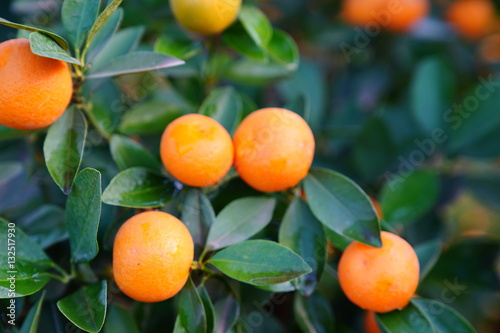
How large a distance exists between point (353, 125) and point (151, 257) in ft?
2.53

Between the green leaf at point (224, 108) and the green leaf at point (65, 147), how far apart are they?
214 millimetres

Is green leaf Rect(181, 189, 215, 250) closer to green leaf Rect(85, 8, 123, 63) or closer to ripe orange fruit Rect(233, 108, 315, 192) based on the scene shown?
ripe orange fruit Rect(233, 108, 315, 192)

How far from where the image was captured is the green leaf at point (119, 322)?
73cm

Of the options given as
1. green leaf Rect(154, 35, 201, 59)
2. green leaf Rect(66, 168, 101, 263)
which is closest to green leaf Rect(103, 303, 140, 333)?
green leaf Rect(66, 168, 101, 263)

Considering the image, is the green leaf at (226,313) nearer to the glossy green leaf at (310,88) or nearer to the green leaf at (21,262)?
the green leaf at (21,262)

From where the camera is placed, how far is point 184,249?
25.3 inches

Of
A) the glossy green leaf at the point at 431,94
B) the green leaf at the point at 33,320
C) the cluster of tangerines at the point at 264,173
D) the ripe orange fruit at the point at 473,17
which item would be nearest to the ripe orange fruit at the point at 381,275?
the cluster of tangerines at the point at 264,173

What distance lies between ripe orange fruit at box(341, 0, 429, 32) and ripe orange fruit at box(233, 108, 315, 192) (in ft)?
2.46

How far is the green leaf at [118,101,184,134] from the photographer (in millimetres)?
866

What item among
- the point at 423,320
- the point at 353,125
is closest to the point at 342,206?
the point at 423,320

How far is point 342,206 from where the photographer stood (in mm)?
739

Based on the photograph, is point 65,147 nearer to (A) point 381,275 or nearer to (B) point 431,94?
(A) point 381,275

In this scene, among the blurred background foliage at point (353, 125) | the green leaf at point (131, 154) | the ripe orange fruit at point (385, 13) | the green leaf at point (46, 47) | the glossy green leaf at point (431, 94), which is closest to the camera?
the green leaf at point (46, 47)

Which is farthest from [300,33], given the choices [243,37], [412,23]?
[243,37]
